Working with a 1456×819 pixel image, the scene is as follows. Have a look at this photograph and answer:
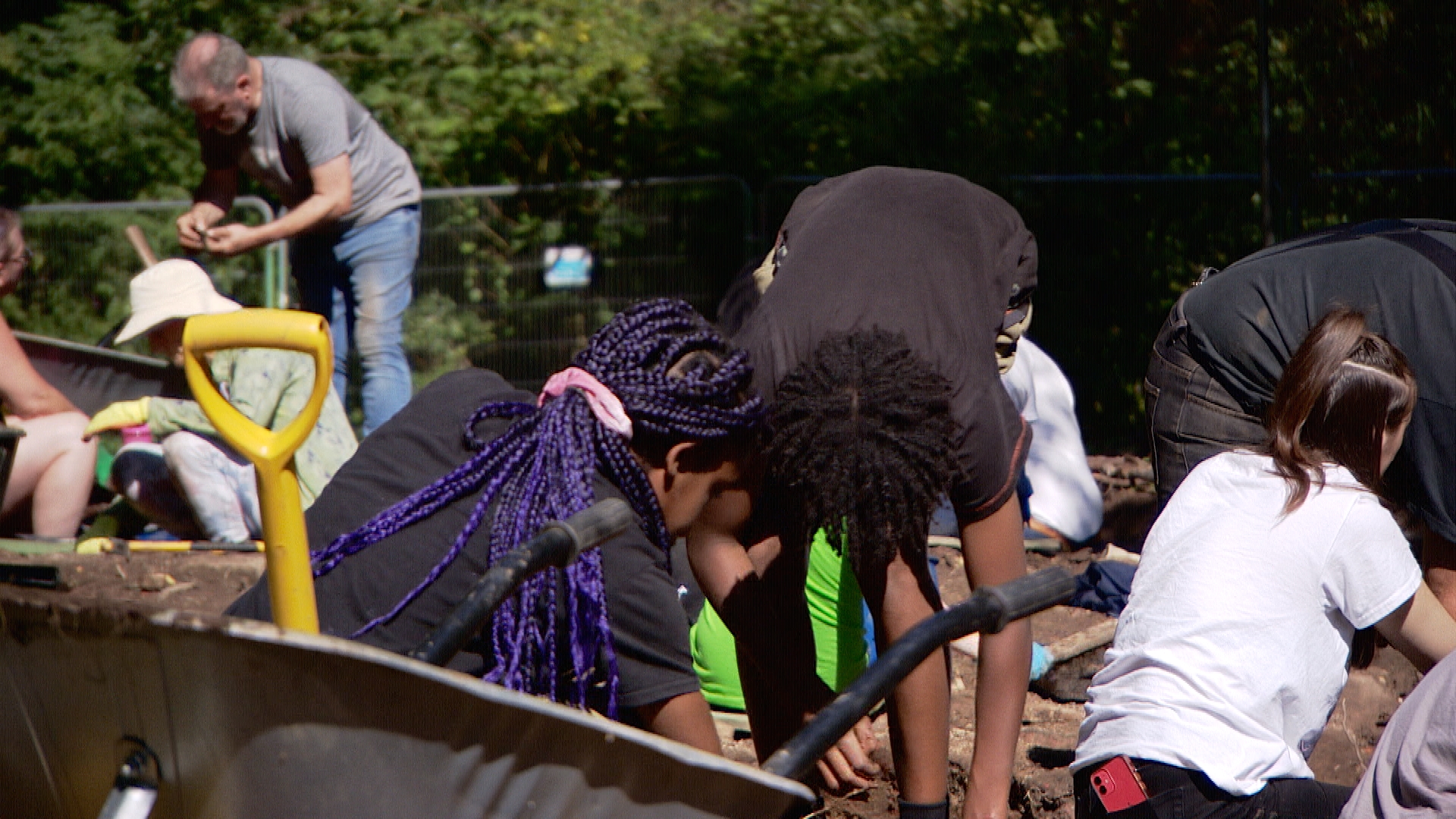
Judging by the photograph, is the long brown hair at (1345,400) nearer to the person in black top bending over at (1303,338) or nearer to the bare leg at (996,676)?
the person in black top bending over at (1303,338)

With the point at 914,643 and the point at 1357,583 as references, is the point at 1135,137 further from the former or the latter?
the point at 914,643

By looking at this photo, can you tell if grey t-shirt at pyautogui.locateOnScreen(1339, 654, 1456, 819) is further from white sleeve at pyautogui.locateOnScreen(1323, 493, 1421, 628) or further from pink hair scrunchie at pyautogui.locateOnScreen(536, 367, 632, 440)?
pink hair scrunchie at pyautogui.locateOnScreen(536, 367, 632, 440)

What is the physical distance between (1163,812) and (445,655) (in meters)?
1.28

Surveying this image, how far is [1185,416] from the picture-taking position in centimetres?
340

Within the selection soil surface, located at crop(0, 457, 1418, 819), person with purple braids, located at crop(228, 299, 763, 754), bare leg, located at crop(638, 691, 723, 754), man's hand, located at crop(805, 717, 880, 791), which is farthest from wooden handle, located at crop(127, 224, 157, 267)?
bare leg, located at crop(638, 691, 723, 754)

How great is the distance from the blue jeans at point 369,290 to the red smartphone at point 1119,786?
4.16 metres

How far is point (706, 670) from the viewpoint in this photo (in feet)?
13.6

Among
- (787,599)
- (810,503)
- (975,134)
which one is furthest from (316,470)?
(975,134)

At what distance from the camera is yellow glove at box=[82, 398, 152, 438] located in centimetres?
574

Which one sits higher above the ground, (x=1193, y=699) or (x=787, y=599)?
(x=1193, y=699)

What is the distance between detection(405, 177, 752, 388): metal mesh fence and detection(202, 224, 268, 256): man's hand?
1.64 m

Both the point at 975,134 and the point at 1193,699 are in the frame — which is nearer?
the point at 1193,699

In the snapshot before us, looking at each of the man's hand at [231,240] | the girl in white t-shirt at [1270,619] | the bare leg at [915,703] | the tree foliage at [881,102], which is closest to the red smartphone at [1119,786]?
the girl in white t-shirt at [1270,619]

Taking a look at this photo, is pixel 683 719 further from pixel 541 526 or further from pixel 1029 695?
pixel 1029 695
